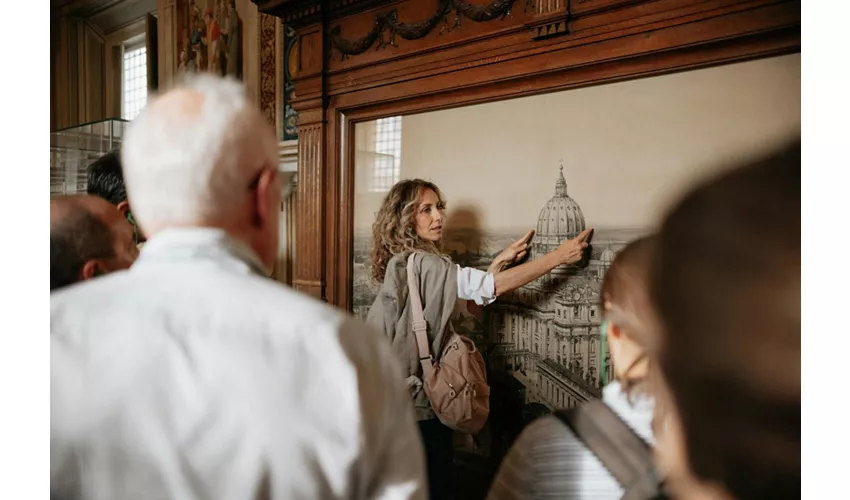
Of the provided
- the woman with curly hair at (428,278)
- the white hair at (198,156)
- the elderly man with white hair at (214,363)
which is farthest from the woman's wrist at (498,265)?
the white hair at (198,156)

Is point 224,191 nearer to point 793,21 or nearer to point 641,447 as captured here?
point 641,447

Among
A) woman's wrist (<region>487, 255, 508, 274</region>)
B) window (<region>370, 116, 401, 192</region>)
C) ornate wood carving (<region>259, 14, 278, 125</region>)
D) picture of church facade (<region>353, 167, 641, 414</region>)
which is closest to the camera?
picture of church facade (<region>353, 167, 641, 414</region>)

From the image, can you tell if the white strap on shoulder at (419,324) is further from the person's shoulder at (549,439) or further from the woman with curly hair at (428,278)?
the person's shoulder at (549,439)

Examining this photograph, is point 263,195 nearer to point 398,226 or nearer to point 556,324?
point 398,226

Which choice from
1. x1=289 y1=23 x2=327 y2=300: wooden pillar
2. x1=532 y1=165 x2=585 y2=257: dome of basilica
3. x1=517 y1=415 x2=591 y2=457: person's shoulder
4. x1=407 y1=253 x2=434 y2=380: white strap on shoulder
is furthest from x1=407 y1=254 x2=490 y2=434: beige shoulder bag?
x1=289 y1=23 x2=327 y2=300: wooden pillar

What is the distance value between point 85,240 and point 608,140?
95 centimetres

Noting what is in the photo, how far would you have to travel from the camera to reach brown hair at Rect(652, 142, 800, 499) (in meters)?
0.82

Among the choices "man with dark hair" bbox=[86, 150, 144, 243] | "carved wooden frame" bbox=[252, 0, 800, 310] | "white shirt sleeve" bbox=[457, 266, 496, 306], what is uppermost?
"carved wooden frame" bbox=[252, 0, 800, 310]

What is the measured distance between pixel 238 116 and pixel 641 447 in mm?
755

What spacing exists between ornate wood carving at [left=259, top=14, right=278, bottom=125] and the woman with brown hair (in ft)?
2.74

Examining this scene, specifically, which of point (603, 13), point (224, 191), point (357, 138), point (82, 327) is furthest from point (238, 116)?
point (603, 13)

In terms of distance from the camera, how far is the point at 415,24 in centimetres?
129

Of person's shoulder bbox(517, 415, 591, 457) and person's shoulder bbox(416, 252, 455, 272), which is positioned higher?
person's shoulder bbox(416, 252, 455, 272)

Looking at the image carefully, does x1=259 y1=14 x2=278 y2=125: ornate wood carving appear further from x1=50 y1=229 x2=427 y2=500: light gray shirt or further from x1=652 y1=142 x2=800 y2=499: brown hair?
x1=652 y1=142 x2=800 y2=499: brown hair
